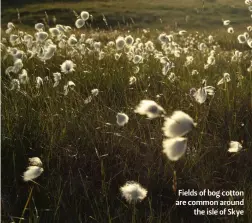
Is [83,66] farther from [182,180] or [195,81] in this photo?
[182,180]

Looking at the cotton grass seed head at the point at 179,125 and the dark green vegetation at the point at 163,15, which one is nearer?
the cotton grass seed head at the point at 179,125

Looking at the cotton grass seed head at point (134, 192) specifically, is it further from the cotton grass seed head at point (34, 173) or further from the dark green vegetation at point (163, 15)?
the dark green vegetation at point (163, 15)

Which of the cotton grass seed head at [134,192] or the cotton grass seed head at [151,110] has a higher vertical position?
the cotton grass seed head at [151,110]

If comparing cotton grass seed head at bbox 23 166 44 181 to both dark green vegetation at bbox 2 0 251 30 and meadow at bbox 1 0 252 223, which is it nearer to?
meadow at bbox 1 0 252 223

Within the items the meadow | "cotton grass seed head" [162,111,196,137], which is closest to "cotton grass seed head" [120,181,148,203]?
the meadow

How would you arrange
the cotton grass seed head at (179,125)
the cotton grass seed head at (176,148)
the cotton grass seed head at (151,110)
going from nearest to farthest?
1. the cotton grass seed head at (179,125)
2. the cotton grass seed head at (176,148)
3. the cotton grass seed head at (151,110)

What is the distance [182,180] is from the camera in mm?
2328

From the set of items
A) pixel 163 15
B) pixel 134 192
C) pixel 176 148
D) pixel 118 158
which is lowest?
pixel 134 192

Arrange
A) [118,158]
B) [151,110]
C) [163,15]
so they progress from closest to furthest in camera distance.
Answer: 1. [151,110]
2. [118,158]
3. [163,15]

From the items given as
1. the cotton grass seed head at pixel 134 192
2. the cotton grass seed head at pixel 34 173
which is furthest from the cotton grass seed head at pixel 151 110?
the cotton grass seed head at pixel 34 173

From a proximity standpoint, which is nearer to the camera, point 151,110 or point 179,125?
point 179,125

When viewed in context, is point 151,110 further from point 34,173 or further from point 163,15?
point 163,15

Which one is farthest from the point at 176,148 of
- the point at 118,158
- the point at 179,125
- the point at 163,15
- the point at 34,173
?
the point at 163,15

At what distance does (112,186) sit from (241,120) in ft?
3.62
